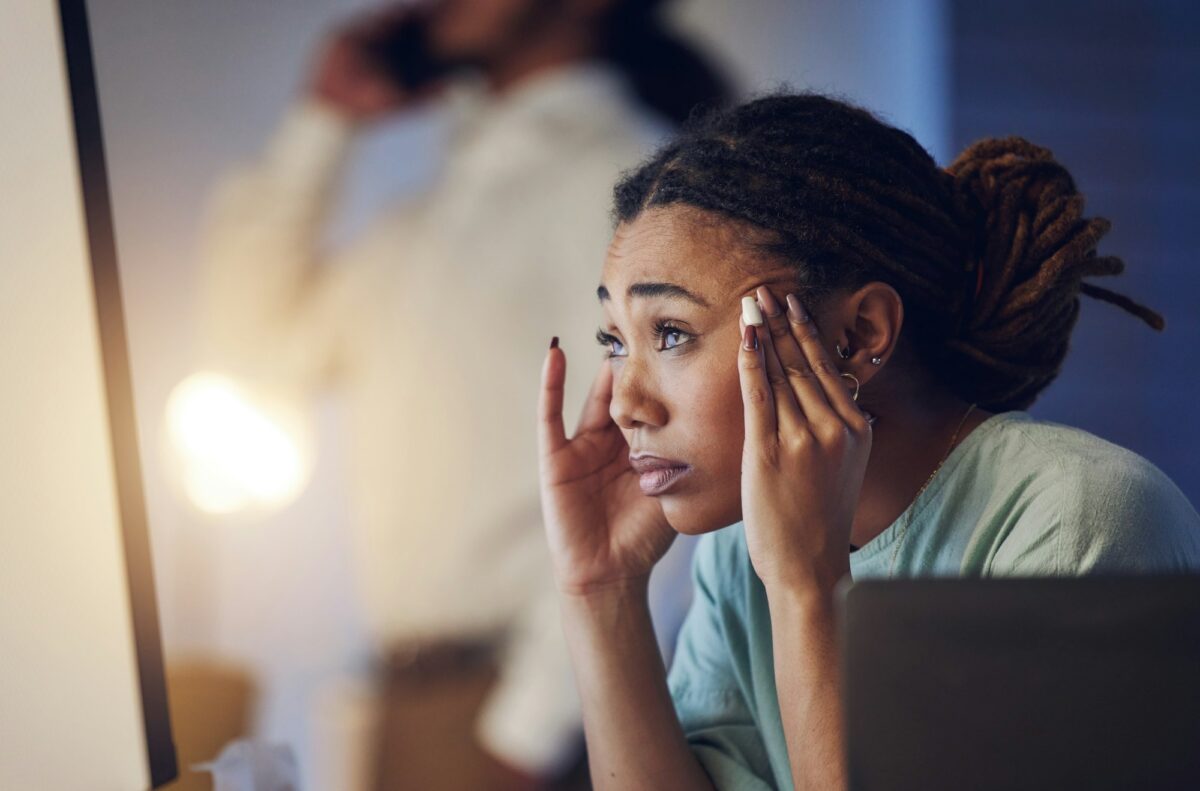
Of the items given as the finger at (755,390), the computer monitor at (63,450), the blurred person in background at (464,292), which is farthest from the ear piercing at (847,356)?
the blurred person in background at (464,292)

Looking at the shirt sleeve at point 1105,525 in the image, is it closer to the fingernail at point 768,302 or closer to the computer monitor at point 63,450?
the fingernail at point 768,302

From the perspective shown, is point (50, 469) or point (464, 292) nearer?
point (50, 469)

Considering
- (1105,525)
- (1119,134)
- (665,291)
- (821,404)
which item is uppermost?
(1119,134)

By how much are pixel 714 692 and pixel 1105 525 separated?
48cm

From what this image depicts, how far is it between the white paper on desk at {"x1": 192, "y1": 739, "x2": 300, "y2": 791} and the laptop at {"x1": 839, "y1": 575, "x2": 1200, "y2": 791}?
2.10 ft

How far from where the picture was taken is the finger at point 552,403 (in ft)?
4.17

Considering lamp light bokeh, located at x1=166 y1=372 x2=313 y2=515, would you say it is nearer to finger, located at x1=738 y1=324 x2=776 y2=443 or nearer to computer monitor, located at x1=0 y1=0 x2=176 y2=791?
computer monitor, located at x1=0 y1=0 x2=176 y2=791

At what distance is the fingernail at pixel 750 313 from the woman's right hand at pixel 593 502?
28 centimetres

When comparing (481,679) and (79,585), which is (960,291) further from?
(481,679)

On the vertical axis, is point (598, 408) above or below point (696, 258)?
below

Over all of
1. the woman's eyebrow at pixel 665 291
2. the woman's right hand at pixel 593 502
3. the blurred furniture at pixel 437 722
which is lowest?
the blurred furniture at pixel 437 722

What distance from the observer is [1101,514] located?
36.2 inches

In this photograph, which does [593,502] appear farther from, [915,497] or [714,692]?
[915,497]

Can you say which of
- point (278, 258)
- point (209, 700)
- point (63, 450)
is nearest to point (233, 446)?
point (278, 258)
